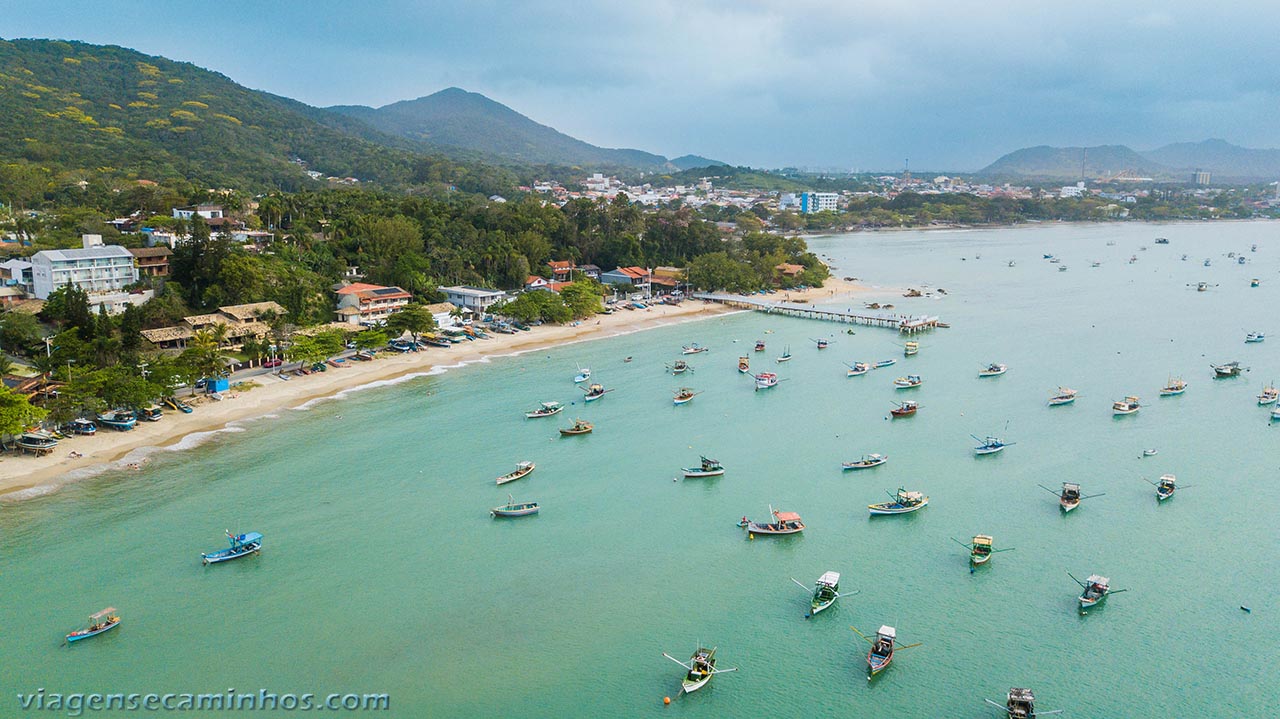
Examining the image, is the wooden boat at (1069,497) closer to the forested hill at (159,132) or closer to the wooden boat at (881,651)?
the wooden boat at (881,651)

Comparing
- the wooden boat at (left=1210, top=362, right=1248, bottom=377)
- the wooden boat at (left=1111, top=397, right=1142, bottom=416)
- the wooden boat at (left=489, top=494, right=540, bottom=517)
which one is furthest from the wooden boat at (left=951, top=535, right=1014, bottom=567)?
the wooden boat at (left=1210, top=362, right=1248, bottom=377)

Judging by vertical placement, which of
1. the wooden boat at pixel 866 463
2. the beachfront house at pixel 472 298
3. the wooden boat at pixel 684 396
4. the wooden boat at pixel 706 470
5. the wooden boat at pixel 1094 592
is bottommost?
the wooden boat at pixel 1094 592

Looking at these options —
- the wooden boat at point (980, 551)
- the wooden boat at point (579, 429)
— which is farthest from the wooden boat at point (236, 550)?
the wooden boat at point (980, 551)

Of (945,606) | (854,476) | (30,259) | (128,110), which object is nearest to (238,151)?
(128,110)

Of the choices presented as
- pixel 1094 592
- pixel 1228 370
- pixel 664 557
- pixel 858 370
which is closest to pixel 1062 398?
pixel 858 370

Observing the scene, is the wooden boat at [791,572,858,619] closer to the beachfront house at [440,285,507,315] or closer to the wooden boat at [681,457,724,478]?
the wooden boat at [681,457,724,478]
